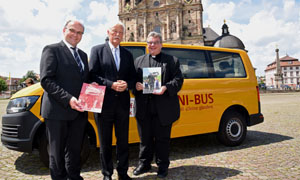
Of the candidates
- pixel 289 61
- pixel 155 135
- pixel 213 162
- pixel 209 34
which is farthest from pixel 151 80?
pixel 289 61

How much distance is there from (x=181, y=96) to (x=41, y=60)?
2568 millimetres

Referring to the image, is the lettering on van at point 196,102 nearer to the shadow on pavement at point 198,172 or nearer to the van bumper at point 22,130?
the shadow on pavement at point 198,172

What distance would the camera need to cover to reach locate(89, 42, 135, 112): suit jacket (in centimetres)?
271

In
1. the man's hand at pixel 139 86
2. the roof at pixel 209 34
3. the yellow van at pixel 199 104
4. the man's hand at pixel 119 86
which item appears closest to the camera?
the man's hand at pixel 119 86

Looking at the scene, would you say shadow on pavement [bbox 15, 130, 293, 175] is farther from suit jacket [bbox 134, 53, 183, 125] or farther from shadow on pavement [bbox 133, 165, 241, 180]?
suit jacket [bbox 134, 53, 183, 125]

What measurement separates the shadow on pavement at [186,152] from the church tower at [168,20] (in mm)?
49222

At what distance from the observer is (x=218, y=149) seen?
457 centimetres

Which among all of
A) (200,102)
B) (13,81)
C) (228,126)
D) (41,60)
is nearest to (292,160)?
(228,126)

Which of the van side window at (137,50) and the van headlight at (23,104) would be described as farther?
the van side window at (137,50)

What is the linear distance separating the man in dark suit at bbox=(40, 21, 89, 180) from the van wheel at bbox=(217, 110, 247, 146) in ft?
10.8

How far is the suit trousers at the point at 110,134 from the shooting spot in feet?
9.02

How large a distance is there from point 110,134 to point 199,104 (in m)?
2.16

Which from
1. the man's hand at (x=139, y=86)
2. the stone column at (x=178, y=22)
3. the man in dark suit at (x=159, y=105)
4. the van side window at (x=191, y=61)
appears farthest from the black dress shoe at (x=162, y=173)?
the stone column at (x=178, y=22)

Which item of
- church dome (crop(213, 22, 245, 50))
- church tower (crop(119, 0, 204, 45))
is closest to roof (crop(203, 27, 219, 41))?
church tower (crop(119, 0, 204, 45))
